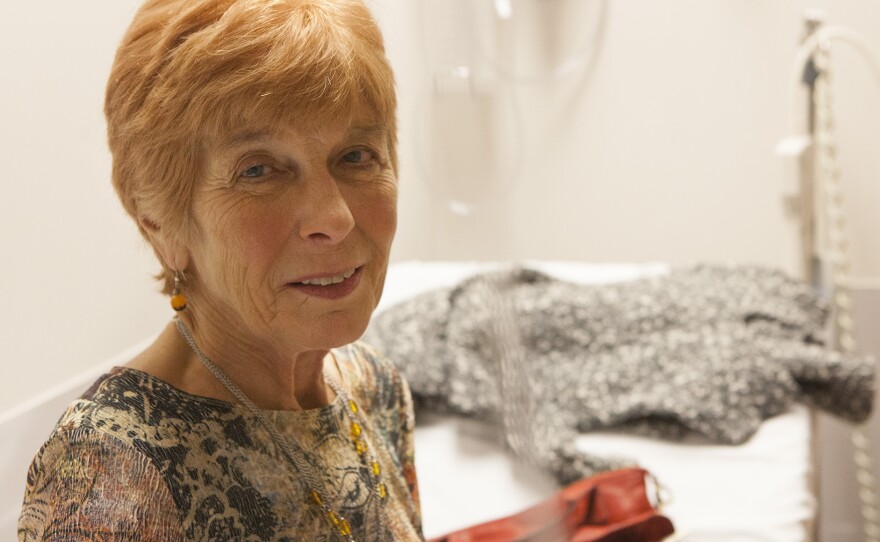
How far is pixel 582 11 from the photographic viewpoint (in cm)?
319

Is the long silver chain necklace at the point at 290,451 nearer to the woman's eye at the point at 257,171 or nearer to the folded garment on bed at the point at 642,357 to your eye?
the woman's eye at the point at 257,171

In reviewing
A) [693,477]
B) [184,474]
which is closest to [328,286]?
[184,474]

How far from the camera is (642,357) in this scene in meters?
2.08

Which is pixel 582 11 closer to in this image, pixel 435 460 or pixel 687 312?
pixel 687 312

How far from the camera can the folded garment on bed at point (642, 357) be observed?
188cm

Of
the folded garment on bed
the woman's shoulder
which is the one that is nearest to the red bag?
the folded garment on bed

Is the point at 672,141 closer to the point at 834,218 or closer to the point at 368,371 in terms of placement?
the point at 834,218

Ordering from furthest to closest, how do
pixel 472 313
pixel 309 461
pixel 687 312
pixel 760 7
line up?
pixel 760 7, pixel 687 312, pixel 472 313, pixel 309 461

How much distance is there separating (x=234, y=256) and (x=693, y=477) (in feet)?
4.06

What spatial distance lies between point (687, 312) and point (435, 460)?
0.74 metres

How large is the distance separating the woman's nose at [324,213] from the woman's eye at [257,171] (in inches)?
1.2

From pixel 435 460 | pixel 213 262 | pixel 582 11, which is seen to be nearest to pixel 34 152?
pixel 213 262

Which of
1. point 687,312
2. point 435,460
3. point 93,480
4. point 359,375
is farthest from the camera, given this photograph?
point 687,312

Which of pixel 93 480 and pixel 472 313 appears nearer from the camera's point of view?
pixel 93 480
